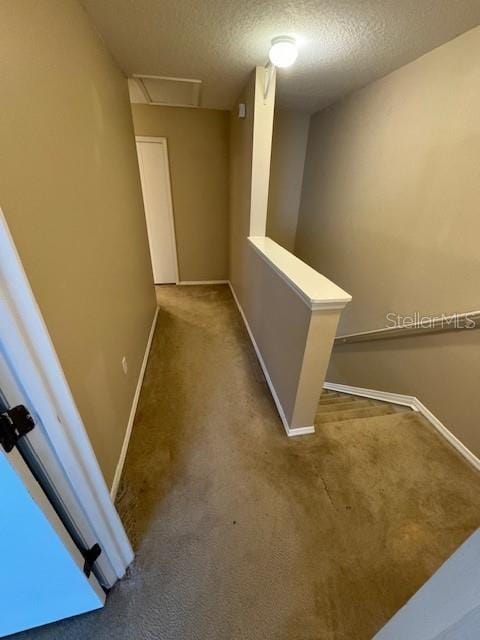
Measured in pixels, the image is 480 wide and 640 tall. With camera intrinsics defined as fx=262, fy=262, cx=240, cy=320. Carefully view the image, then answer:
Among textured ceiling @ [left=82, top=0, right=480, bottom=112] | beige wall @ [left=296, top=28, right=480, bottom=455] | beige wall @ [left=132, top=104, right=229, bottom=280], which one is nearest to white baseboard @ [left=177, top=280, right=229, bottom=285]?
beige wall @ [left=132, top=104, right=229, bottom=280]

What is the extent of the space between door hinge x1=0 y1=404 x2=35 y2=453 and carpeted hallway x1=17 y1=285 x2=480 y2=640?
0.89 m

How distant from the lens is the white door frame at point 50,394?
0.56 m

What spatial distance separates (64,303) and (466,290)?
216cm

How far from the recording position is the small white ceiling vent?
228 cm

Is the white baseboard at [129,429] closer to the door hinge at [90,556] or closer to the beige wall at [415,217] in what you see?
the door hinge at [90,556]

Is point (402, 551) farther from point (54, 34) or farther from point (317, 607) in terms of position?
point (54, 34)

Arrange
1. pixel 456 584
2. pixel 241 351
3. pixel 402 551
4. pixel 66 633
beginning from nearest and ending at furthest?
1. pixel 456 584
2. pixel 66 633
3. pixel 402 551
4. pixel 241 351

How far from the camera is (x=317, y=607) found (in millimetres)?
1001

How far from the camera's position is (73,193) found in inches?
43.7

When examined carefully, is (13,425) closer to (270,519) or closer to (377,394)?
(270,519)

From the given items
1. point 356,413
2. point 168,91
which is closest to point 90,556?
point 356,413

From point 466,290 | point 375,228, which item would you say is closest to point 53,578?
point 466,290

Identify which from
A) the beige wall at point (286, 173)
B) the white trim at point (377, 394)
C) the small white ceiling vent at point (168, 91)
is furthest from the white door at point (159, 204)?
the white trim at point (377, 394)

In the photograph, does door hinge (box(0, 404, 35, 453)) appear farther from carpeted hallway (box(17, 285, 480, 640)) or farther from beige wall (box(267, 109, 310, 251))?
beige wall (box(267, 109, 310, 251))
